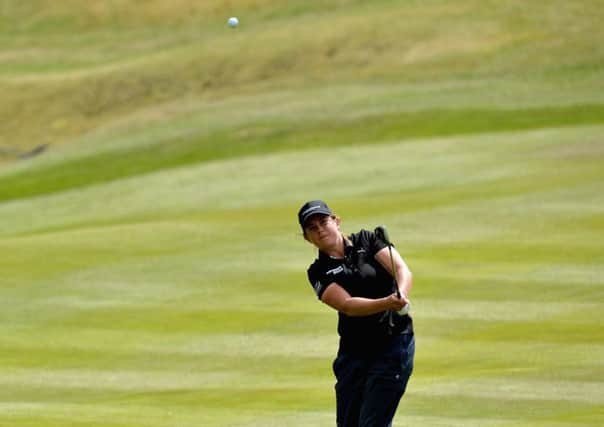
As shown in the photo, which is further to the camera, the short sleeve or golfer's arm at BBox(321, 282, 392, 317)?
the short sleeve

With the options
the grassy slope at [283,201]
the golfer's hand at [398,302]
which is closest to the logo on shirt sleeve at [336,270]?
the golfer's hand at [398,302]

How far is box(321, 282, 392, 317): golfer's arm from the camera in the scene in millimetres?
8906

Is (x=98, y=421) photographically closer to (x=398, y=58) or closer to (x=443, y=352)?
(x=443, y=352)

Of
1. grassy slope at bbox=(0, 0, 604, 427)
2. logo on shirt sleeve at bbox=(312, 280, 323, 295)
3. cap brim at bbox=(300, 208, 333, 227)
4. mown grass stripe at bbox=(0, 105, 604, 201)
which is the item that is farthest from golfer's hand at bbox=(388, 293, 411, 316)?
mown grass stripe at bbox=(0, 105, 604, 201)

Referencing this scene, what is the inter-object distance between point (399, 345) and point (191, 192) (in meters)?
25.8

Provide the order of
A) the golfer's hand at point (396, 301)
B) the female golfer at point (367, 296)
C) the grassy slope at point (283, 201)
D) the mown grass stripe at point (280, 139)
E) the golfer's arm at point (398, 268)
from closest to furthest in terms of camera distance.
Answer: the golfer's hand at point (396, 301) < the golfer's arm at point (398, 268) < the female golfer at point (367, 296) < the grassy slope at point (283, 201) < the mown grass stripe at point (280, 139)

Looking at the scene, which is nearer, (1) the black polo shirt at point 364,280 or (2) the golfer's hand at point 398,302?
(2) the golfer's hand at point 398,302

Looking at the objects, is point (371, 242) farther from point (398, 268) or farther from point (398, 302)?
point (398, 302)

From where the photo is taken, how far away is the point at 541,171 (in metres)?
31.5

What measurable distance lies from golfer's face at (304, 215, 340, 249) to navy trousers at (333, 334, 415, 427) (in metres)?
0.78

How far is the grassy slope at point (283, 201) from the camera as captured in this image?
1537 cm

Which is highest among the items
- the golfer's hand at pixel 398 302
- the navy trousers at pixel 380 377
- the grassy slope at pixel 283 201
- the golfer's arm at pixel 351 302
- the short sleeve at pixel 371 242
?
the grassy slope at pixel 283 201

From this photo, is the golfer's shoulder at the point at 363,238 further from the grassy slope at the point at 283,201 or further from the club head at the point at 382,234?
the grassy slope at the point at 283,201

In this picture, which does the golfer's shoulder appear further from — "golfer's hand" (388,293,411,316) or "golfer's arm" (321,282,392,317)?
"golfer's hand" (388,293,411,316)
